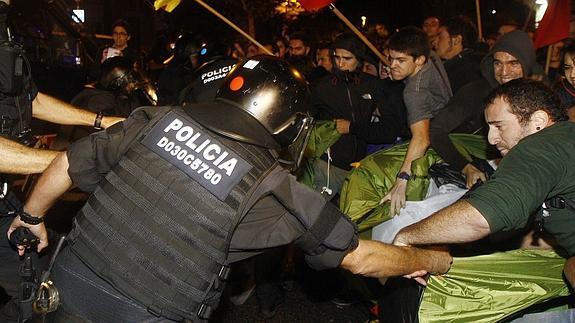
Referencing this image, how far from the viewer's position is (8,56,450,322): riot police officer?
1979mm

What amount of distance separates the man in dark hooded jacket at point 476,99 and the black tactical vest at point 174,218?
194 cm

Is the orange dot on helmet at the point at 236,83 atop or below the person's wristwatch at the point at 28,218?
atop

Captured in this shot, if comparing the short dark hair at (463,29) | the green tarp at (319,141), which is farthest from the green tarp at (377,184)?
the short dark hair at (463,29)

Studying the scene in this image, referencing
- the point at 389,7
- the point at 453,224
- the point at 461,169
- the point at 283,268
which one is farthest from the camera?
the point at 389,7

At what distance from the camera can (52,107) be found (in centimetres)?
360

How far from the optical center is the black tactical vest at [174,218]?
197 cm

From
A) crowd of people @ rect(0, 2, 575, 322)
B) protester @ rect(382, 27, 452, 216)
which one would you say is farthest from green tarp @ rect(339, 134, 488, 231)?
crowd of people @ rect(0, 2, 575, 322)

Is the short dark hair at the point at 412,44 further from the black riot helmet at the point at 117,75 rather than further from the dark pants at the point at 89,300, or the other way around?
the dark pants at the point at 89,300

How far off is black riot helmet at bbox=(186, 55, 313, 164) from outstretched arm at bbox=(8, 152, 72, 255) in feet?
2.00

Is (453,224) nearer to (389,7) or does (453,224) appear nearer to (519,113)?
(519,113)

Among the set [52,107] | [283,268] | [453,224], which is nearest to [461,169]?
[453,224]

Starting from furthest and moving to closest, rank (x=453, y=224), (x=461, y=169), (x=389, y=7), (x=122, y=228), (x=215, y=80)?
(x=389, y=7)
(x=215, y=80)
(x=461, y=169)
(x=453, y=224)
(x=122, y=228)

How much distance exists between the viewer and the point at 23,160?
272 centimetres

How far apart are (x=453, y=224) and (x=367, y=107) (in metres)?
2.29
